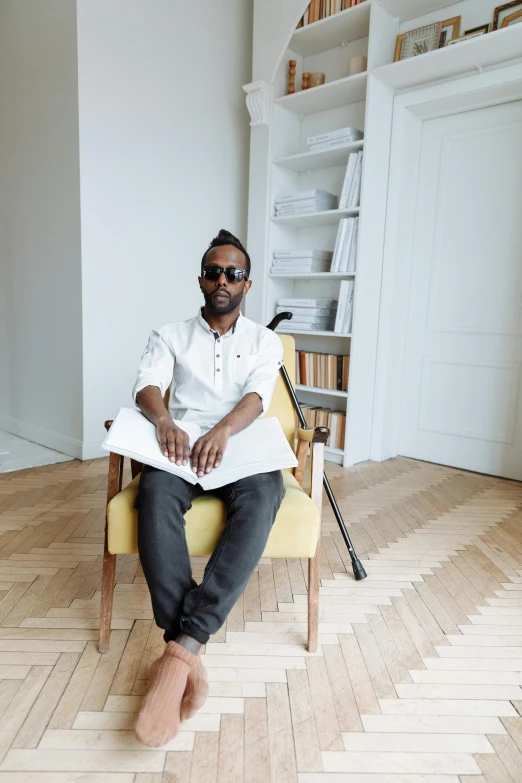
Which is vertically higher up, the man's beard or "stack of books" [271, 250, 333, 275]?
"stack of books" [271, 250, 333, 275]

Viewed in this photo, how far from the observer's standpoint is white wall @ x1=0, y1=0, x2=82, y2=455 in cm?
340

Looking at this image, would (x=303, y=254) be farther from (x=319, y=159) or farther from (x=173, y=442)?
(x=173, y=442)

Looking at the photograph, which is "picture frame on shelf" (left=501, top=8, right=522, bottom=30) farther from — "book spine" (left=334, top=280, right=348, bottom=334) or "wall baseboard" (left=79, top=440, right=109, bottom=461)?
"wall baseboard" (left=79, top=440, right=109, bottom=461)

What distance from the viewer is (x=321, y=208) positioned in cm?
379

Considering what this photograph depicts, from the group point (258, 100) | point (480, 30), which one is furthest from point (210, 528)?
point (258, 100)

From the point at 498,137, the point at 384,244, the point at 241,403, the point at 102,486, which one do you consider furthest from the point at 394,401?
the point at 241,403

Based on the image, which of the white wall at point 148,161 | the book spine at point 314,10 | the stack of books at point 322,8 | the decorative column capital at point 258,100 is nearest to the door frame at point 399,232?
the stack of books at point 322,8

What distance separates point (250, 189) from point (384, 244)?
1.10 m

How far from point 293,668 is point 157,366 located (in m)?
1.02

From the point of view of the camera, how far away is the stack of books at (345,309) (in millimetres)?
3582

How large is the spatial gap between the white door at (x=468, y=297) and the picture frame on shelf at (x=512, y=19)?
42 cm

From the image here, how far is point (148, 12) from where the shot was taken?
354cm

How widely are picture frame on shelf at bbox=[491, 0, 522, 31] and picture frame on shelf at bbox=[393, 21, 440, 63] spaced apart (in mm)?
304

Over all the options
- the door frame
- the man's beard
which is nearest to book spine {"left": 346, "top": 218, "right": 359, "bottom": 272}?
the door frame
